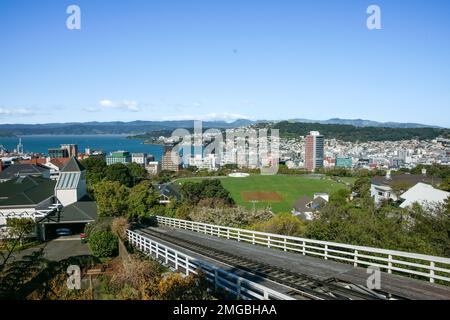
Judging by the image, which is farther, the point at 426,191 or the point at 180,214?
the point at 426,191

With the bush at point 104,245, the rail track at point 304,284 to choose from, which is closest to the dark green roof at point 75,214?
the bush at point 104,245

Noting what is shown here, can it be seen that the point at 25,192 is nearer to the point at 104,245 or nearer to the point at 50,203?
the point at 50,203

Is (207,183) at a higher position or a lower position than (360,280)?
lower
